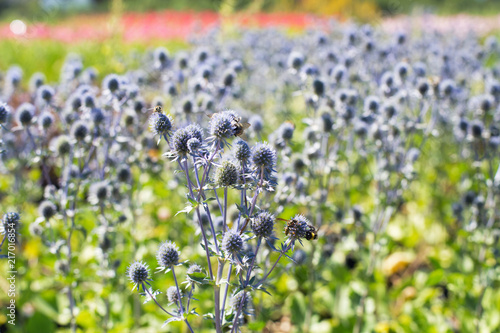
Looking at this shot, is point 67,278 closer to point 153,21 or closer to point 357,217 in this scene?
point 357,217

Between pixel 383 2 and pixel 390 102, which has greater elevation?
pixel 383 2

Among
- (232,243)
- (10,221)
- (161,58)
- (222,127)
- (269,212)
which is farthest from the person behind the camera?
(161,58)

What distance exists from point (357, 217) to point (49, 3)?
4047 mm

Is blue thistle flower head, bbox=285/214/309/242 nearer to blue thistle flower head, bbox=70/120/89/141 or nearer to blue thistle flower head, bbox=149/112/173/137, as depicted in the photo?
blue thistle flower head, bbox=149/112/173/137

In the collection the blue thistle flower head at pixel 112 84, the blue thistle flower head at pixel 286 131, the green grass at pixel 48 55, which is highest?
the green grass at pixel 48 55

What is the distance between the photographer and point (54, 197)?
10.8 ft

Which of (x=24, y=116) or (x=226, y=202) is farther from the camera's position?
(x=24, y=116)

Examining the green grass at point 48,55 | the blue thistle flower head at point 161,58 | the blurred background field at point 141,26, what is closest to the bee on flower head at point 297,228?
the blue thistle flower head at point 161,58

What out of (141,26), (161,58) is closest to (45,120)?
(161,58)

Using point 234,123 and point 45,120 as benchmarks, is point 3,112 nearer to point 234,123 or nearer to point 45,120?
point 45,120

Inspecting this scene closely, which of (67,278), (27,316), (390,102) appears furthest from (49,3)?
(390,102)

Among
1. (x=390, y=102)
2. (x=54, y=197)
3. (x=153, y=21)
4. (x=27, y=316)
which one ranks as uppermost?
(x=153, y=21)

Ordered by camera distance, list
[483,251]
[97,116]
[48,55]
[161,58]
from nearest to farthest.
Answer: [97,116] < [483,251] < [161,58] < [48,55]

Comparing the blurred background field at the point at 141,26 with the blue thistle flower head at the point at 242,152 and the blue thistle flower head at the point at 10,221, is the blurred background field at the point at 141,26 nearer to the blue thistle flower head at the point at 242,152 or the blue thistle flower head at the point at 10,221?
the blue thistle flower head at the point at 10,221
